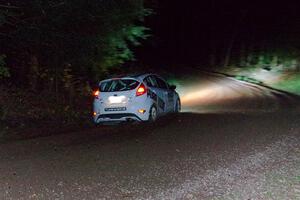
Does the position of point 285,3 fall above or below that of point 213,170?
below

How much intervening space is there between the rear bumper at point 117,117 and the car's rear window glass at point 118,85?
0.76 metres

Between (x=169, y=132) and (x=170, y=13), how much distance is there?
152 ft

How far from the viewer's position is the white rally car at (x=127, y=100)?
15.4 metres

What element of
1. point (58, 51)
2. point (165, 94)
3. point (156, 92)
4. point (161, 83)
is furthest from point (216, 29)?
point (156, 92)

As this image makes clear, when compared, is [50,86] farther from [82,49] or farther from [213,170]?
[213,170]

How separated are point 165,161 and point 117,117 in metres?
6.19

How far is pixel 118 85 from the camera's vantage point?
625 inches

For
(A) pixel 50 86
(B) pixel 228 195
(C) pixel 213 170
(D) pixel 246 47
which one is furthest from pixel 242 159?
(D) pixel 246 47

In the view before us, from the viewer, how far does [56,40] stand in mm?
16422

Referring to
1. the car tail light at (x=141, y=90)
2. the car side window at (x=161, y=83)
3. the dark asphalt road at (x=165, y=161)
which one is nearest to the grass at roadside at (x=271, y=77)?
the car side window at (x=161, y=83)

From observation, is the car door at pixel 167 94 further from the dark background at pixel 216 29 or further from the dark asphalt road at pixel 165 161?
the dark background at pixel 216 29

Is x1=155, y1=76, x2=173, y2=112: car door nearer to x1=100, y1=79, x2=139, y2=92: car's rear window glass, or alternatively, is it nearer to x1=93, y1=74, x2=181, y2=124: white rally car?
x1=93, y1=74, x2=181, y2=124: white rally car

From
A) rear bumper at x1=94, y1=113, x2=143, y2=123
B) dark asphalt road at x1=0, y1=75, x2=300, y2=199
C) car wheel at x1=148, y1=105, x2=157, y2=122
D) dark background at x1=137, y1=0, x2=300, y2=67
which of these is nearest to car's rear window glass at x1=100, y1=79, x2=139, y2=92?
rear bumper at x1=94, y1=113, x2=143, y2=123

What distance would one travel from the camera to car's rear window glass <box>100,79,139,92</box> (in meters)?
15.7
